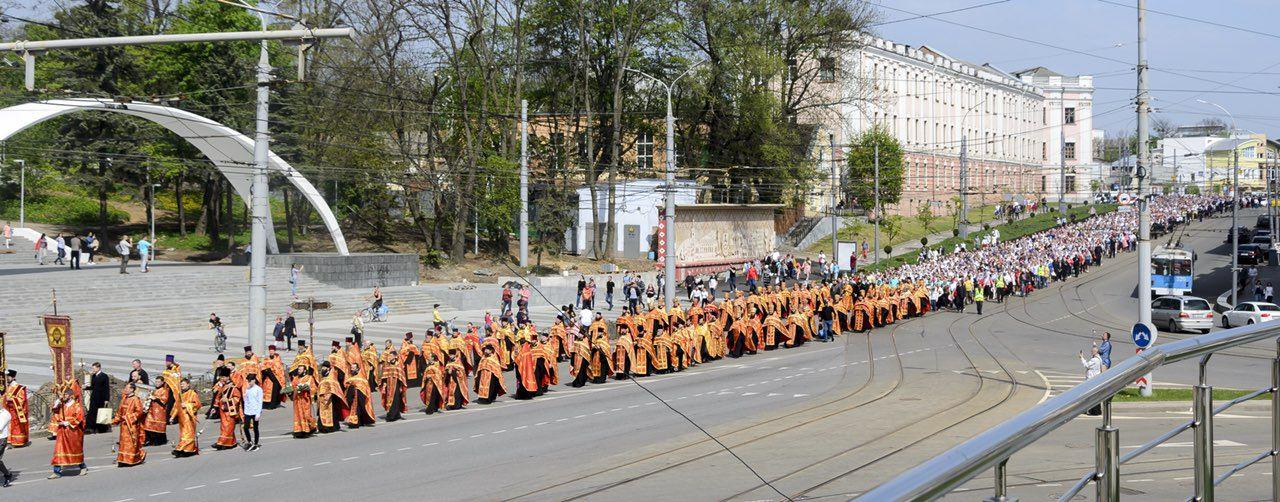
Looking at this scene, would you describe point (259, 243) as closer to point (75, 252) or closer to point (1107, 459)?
point (75, 252)

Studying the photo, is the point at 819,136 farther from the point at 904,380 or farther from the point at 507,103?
the point at 904,380

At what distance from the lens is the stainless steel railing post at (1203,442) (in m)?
2.99

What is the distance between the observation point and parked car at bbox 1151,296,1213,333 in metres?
35.2

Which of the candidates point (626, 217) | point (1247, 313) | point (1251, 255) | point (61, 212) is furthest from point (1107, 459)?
point (61, 212)

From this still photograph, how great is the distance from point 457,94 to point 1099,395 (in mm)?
55645

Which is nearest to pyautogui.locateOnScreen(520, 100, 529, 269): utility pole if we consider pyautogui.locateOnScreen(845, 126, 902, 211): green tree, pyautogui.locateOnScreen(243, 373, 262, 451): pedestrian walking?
pyautogui.locateOnScreen(845, 126, 902, 211): green tree

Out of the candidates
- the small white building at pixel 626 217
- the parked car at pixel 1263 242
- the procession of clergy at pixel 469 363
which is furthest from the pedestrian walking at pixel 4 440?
the parked car at pixel 1263 242

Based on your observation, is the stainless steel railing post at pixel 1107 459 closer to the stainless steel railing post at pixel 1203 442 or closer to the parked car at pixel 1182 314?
the stainless steel railing post at pixel 1203 442

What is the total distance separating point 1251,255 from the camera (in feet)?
178

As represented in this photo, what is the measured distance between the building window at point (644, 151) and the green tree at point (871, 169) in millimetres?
11675

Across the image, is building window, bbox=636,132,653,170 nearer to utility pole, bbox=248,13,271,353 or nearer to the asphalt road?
the asphalt road

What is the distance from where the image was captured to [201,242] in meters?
53.8

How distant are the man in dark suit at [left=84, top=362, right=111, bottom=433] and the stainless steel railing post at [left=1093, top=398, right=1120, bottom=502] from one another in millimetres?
19118

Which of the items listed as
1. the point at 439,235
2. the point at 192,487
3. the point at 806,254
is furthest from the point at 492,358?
the point at 806,254
